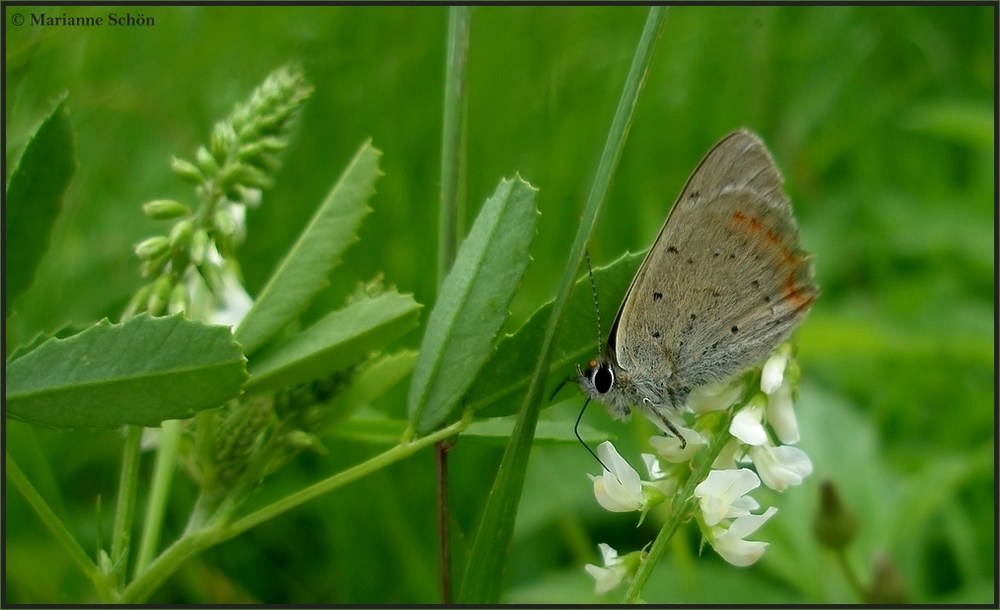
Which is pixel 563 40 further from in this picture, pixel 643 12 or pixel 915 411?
pixel 915 411

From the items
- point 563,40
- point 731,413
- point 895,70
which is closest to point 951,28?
point 895,70

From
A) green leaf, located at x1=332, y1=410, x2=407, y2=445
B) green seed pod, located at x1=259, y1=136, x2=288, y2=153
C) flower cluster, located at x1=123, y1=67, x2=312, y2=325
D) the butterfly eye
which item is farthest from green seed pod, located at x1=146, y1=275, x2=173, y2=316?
the butterfly eye

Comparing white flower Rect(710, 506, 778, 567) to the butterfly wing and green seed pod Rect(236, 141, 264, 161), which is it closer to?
the butterfly wing

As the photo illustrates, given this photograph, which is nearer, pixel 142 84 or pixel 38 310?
pixel 38 310

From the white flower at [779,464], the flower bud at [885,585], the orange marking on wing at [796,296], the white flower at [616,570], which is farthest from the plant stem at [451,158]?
the flower bud at [885,585]

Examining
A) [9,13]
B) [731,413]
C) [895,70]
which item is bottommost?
[731,413]

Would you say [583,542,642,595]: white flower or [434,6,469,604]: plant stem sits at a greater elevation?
[434,6,469,604]: plant stem
